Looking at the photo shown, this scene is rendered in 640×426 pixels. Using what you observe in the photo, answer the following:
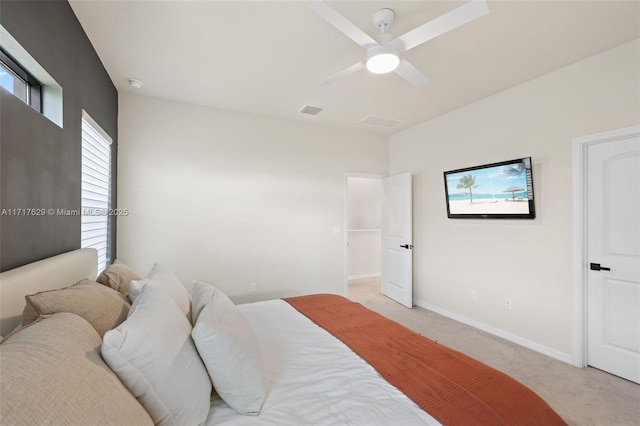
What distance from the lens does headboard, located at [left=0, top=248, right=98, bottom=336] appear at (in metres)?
1.00

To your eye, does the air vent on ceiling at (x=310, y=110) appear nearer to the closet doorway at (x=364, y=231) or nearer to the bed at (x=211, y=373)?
the closet doorway at (x=364, y=231)

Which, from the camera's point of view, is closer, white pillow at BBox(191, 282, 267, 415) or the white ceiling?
white pillow at BBox(191, 282, 267, 415)

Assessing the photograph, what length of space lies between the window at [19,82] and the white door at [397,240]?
13.2 ft

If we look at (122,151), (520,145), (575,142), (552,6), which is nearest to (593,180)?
(575,142)

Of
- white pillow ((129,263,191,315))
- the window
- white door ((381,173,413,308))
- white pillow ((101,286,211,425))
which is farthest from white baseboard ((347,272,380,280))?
the window

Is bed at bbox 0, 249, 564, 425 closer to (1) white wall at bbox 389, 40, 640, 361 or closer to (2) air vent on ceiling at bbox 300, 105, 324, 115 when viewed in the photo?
(1) white wall at bbox 389, 40, 640, 361

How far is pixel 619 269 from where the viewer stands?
7.88ft

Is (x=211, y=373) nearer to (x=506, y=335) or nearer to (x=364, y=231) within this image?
(x=506, y=335)

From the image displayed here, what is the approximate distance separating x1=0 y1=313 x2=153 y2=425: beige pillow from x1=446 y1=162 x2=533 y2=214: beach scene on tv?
3.54 m

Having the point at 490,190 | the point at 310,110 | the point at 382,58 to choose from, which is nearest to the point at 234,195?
the point at 310,110

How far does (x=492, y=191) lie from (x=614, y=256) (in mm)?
1189

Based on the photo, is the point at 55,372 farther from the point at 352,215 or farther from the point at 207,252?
the point at 352,215

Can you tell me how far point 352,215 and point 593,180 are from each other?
443 centimetres

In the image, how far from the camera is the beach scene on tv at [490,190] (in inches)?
118
